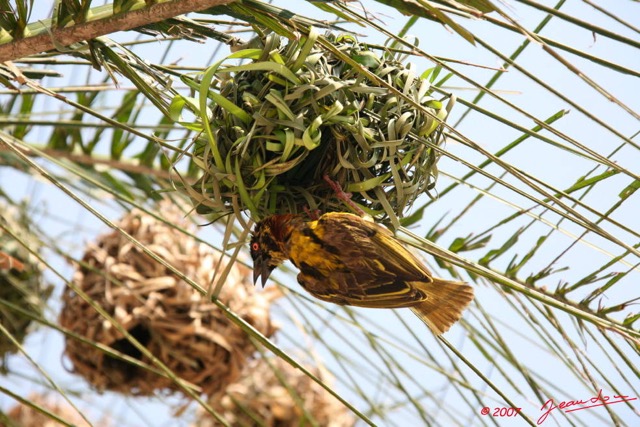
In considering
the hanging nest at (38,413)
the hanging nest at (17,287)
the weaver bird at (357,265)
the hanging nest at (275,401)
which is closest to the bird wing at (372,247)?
the weaver bird at (357,265)

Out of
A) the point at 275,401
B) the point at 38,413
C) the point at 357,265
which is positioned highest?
the point at 275,401

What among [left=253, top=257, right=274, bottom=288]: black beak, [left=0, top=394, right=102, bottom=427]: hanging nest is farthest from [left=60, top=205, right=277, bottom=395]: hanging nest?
[left=253, top=257, right=274, bottom=288]: black beak

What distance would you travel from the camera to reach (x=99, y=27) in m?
1.19

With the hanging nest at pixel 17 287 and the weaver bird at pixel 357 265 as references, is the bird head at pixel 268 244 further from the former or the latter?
the hanging nest at pixel 17 287

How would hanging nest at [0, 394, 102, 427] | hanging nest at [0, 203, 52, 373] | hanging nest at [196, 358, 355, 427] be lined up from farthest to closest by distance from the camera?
hanging nest at [0, 394, 102, 427] → hanging nest at [196, 358, 355, 427] → hanging nest at [0, 203, 52, 373]

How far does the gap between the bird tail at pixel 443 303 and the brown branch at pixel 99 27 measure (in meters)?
0.56

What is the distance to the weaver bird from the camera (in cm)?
127

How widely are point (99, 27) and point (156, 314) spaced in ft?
5.80

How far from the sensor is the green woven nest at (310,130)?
3.93 feet

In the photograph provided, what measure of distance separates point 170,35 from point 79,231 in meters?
2.01

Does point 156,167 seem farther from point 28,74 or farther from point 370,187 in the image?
point 370,187

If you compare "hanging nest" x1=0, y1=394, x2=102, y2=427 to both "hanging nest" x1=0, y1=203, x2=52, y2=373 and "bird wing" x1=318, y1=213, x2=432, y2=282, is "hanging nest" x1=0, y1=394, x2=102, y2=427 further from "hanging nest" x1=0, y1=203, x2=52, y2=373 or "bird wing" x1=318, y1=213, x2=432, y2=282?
"bird wing" x1=318, y1=213, x2=432, y2=282

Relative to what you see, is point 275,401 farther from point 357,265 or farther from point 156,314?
point 357,265

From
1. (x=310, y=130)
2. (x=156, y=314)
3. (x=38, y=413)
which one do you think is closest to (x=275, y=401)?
(x=156, y=314)
